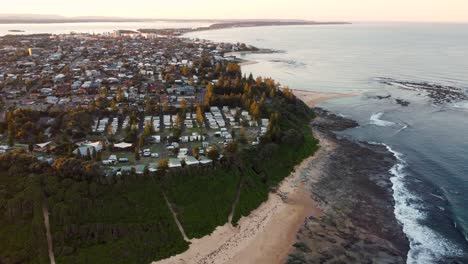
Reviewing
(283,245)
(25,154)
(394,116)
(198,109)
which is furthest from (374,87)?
(25,154)

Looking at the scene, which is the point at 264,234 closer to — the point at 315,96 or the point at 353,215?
the point at 353,215

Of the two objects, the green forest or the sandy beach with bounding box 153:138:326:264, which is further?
the sandy beach with bounding box 153:138:326:264

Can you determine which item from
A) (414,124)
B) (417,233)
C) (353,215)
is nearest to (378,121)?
(414,124)

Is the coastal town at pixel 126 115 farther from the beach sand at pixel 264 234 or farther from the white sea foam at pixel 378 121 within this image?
the white sea foam at pixel 378 121

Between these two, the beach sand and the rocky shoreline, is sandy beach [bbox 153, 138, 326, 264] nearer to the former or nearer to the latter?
the beach sand

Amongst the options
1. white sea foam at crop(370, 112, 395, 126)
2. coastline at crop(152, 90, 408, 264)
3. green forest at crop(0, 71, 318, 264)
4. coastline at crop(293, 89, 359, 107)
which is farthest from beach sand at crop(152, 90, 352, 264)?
coastline at crop(293, 89, 359, 107)
